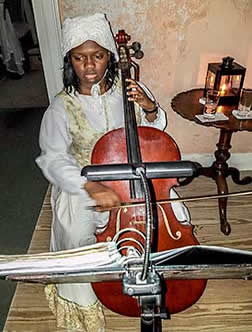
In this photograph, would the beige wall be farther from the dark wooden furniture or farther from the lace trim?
the lace trim

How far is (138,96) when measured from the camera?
139 centimetres

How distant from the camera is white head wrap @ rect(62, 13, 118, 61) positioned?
121cm

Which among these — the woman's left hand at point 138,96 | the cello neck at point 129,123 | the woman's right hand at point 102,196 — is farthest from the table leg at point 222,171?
the woman's right hand at point 102,196

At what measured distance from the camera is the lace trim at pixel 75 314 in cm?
136

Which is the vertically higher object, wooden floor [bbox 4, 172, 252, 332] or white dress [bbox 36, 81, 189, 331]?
white dress [bbox 36, 81, 189, 331]

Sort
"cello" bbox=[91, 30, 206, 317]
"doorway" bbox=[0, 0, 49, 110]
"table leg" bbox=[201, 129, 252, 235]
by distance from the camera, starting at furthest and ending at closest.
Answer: "doorway" bbox=[0, 0, 49, 110] < "table leg" bbox=[201, 129, 252, 235] < "cello" bbox=[91, 30, 206, 317]

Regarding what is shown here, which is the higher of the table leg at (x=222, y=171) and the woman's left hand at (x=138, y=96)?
the woman's left hand at (x=138, y=96)

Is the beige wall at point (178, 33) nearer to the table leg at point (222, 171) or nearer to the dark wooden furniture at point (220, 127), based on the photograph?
the dark wooden furniture at point (220, 127)

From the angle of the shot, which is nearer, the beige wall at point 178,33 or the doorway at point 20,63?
the beige wall at point 178,33

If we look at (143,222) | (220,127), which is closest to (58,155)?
(143,222)

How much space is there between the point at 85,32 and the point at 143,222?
0.66 metres

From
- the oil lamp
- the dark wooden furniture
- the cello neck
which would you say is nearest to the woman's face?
the cello neck

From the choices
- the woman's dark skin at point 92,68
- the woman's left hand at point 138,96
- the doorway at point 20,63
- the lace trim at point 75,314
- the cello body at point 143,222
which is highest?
the woman's dark skin at point 92,68

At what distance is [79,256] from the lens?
579mm
